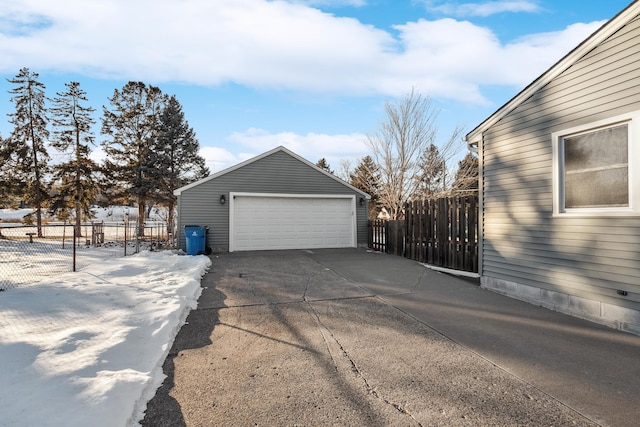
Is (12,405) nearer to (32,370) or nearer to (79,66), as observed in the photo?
(32,370)

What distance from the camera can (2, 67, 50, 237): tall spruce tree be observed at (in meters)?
18.2

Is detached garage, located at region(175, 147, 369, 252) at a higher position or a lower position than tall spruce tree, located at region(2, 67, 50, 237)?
lower

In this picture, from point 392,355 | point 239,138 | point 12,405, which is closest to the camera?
point 12,405

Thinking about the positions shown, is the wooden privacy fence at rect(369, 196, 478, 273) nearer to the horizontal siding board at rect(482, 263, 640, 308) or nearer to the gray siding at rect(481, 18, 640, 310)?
the gray siding at rect(481, 18, 640, 310)

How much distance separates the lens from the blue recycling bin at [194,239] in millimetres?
10797

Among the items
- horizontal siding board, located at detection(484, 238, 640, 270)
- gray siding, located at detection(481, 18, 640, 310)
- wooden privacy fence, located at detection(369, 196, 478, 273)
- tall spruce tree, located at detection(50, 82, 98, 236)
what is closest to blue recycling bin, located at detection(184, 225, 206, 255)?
wooden privacy fence, located at detection(369, 196, 478, 273)

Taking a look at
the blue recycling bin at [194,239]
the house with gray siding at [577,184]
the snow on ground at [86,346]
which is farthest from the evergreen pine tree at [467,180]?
the snow on ground at [86,346]

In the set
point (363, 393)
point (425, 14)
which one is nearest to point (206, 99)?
point (425, 14)

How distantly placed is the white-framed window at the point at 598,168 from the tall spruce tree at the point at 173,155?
21.3 meters

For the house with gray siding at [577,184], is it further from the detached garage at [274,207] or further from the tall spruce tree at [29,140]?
the tall spruce tree at [29,140]

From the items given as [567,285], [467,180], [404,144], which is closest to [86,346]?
[567,285]

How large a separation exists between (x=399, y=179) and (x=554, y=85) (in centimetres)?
1244

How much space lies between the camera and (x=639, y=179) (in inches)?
153

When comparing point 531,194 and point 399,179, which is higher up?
point 399,179
